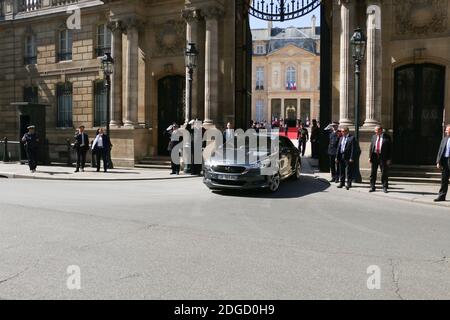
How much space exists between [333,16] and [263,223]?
1146cm

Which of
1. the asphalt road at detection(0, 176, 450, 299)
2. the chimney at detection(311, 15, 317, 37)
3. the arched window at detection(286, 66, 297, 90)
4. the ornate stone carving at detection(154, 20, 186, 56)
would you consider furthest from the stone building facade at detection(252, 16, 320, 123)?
the asphalt road at detection(0, 176, 450, 299)

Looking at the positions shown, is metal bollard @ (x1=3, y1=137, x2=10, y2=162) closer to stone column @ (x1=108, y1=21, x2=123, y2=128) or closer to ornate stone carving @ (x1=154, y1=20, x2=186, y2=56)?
stone column @ (x1=108, y1=21, x2=123, y2=128)

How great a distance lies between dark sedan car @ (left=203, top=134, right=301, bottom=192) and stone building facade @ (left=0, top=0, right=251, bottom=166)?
19.9 ft

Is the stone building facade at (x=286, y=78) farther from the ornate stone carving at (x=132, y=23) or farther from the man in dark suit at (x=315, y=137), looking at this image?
the ornate stone carving at (x=132, y=23)

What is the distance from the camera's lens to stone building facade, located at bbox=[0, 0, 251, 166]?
1898cm

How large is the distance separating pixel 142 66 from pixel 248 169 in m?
11.2

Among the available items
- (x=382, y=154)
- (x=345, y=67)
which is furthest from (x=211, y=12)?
(x=382, y=154)

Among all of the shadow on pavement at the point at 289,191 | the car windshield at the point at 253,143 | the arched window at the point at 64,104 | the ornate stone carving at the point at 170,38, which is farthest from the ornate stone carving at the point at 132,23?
the shadow on pavement at the point at 289,191

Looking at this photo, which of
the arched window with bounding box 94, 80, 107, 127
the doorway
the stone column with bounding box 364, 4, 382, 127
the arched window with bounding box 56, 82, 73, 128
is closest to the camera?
the stone column with bounding box 364, 4, 382, 127

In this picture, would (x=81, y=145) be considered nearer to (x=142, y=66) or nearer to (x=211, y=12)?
(x=142, y=66)

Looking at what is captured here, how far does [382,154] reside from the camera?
501 inches

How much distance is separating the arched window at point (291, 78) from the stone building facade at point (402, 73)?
62.8m

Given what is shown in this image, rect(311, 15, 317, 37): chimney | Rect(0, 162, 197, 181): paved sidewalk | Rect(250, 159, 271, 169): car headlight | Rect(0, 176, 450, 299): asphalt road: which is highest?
Rect(311, 15, 317, 37): chimney

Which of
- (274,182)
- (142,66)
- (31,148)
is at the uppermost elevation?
(142,66)
